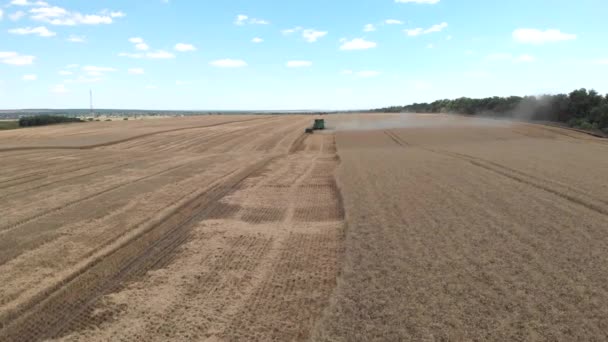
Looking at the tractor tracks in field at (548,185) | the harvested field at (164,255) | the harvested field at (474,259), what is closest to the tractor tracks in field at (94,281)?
the harvested field at (164,255)

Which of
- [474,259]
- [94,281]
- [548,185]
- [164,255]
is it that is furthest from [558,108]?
[94,281]

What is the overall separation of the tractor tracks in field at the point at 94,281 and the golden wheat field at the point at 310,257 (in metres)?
0.03

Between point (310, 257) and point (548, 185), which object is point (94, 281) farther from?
point (548, 185)

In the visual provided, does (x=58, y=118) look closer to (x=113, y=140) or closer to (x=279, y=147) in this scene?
(x=113, y=140)

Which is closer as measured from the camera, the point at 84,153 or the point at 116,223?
the point at 116,223

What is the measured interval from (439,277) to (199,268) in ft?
12.3

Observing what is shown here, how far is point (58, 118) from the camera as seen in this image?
71125 millimetres

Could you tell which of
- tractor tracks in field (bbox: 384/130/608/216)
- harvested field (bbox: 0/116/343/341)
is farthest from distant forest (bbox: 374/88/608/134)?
harvested field (bbox: 0/116/343/341)

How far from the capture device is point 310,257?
27.3ft

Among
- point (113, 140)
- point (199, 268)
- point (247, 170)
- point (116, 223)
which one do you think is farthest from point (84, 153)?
point (199, 268)

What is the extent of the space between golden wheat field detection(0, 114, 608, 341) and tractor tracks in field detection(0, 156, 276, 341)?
3cm

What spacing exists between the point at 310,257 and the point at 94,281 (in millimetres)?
3456

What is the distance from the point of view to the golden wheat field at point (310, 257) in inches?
226

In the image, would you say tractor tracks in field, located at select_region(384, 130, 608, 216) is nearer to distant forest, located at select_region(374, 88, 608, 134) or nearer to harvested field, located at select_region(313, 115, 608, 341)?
harvested field, located at select_region(313, 115, 608, 341)
